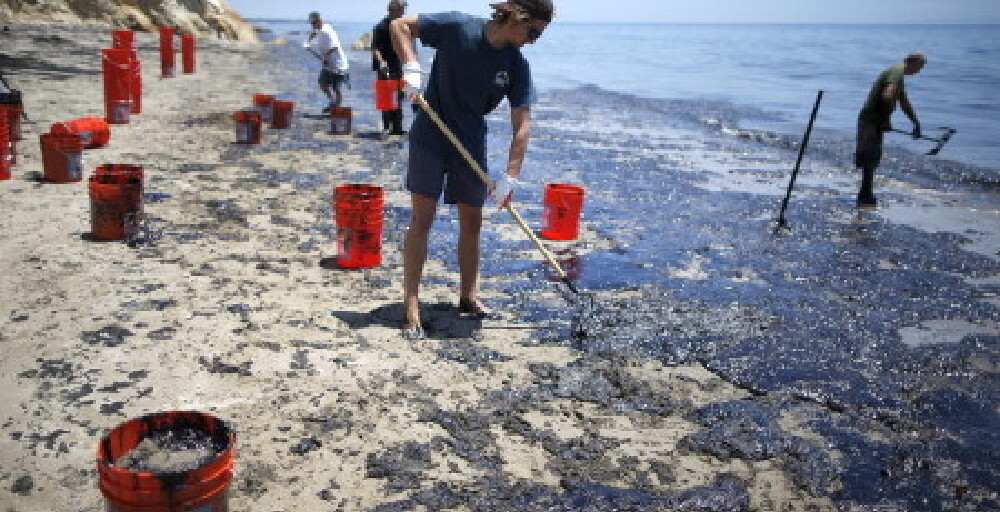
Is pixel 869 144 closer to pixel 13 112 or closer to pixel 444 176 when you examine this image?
pixel 444 176

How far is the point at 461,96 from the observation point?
4.30m

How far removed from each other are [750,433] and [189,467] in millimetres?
2810

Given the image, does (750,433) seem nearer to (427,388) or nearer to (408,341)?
(427,388)

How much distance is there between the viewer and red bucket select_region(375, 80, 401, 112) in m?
10.8

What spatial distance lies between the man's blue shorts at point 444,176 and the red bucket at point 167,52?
14.8m

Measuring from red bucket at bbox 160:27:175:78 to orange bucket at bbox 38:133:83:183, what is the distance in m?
10.7

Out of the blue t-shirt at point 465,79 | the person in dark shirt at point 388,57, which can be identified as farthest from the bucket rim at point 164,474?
the person in dark shirt at point 388,57

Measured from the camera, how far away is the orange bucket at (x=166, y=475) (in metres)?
2.13

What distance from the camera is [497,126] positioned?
15078 millimetres

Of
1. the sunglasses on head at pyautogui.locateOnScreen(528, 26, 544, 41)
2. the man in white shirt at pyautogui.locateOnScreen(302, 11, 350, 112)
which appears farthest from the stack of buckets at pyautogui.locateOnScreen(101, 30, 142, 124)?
the sunglasses on head at pyautogui.locateOnScreen(528, 26, 544, 41)

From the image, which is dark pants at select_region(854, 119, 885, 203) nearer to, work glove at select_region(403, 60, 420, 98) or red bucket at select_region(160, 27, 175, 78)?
work glove at select_region(403, 60, 420, 98)

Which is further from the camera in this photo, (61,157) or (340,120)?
(340,120)

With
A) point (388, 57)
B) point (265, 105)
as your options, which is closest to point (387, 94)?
point (388, 57)

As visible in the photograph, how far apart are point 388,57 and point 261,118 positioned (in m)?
2.40
